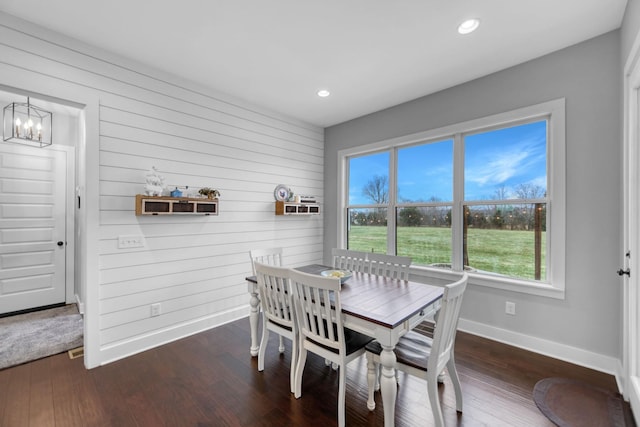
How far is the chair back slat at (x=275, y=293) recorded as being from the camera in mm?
2057

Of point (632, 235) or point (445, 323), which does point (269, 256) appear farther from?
point (632, 235)

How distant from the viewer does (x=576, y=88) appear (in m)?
2.51

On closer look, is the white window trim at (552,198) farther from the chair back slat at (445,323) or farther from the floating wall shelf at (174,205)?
the floating wall shelf at (174,205)

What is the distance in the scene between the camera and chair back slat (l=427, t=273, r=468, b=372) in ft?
4.99

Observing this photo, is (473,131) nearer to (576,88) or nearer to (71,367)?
(576,88)

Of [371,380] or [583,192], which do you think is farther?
[583,192]

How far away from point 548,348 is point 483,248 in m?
1.09

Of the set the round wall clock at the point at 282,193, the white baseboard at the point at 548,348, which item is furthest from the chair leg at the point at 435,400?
the round wall clock at the point at 282,193

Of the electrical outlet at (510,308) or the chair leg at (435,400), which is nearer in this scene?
the chair leg at (435,400)

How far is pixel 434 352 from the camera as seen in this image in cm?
158

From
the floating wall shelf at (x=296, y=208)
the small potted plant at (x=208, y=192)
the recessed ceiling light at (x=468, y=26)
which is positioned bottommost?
the floating wall shelf at (x=296, y=208)

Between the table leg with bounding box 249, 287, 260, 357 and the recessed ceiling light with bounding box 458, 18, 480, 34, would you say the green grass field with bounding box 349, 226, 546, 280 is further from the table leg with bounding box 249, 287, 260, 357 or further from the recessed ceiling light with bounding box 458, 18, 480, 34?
the table leg with bounding box 249, 287, 260, 357

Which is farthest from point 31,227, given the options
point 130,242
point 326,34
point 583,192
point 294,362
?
point 583,192

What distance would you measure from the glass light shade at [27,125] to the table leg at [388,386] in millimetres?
4708
